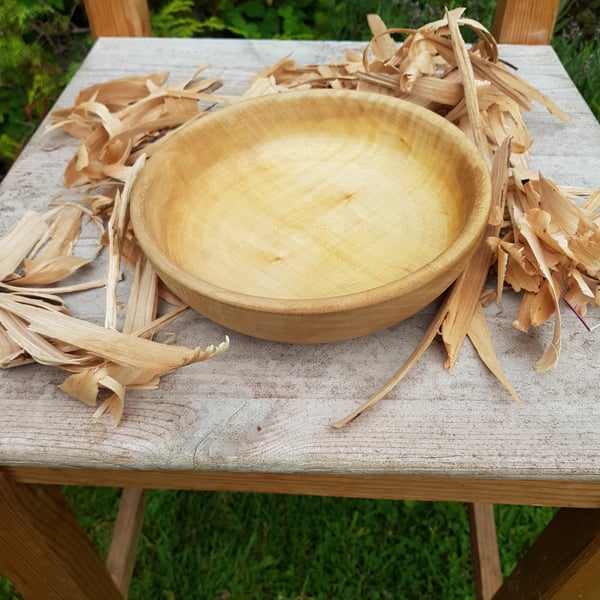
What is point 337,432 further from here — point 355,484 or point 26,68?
point 26,68

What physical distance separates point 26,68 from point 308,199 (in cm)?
142

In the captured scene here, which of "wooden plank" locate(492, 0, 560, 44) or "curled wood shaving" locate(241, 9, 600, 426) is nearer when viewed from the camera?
"curled wood shaving" locate(241, 9, 600, 426)

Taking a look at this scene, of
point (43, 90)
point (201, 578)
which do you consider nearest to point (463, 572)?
point (201, 578)

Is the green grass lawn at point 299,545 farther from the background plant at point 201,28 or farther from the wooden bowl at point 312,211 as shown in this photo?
the background plant at point 201,28

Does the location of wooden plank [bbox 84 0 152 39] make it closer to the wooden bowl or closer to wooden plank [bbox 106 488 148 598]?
the wooden bowl

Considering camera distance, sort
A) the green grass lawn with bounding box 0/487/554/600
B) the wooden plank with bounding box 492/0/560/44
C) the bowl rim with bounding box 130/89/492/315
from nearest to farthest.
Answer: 1. the bowl rim with bounding box 130/89/492/315
2. the wooden plank with bounding box 492/0/560/44
3. the green grass lawn with bounding box 0/487/554/600

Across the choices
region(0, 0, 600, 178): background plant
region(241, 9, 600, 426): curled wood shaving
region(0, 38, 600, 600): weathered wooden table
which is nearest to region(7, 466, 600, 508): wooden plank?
region(0, 38, 600, 600): weathered wooden table

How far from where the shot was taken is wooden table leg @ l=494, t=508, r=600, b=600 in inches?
25.1

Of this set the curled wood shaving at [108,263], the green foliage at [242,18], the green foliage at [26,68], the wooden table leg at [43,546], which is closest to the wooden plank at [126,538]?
the wooden table leg at [43,546]

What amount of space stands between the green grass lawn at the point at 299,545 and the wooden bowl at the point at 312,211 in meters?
0.86

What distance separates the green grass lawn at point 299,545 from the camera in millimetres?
1242

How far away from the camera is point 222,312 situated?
516 mm

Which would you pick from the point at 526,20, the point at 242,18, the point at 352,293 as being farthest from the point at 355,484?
the point at 242,18

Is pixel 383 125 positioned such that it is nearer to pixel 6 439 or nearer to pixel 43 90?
pixel 6 439
